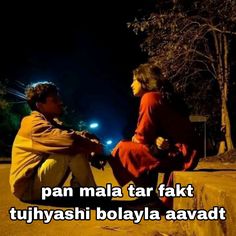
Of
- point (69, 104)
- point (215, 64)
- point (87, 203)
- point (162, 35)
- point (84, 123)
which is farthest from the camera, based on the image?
point (84, 123)

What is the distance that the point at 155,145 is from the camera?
13.6 ft

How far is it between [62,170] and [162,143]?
3.53ft

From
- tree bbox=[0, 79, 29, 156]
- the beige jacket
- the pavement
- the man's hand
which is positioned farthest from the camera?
tree bbox=[0, 79, 29, 156]

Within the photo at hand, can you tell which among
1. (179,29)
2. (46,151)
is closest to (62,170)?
(46,151)

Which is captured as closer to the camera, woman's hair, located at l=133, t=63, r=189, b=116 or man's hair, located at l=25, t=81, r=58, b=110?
woman's hair, located at l=133, t=63, r=189, b=116

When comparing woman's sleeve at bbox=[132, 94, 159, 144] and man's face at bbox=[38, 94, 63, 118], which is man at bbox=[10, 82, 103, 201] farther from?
woman's sleeve at bbox=[132, 94, 159, 144]

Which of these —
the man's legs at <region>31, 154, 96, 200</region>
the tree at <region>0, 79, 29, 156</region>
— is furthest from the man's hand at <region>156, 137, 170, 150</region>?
the tree at <region>0, 79, 29, 156</region>

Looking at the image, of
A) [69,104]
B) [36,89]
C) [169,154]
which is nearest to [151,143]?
[169,154]

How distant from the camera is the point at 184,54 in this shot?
17.6 m

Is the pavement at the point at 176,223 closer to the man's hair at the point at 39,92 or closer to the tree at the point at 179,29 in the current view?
the man's hair at the point at 39,92

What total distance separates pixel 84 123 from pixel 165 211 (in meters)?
59.9

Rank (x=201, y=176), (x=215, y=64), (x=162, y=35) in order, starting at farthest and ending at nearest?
(x=215, y=64) → (x=162, y=35) → (x=201, y=176)

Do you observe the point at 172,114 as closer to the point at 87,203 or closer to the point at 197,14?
the point at 87,203

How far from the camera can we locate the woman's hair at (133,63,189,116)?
14.1 feet
